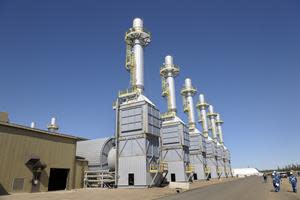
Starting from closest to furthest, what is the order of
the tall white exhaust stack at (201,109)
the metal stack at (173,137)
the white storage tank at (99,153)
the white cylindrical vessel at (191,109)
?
the white storage tank at (99,153) → the metal stack at (173,137) → the white cylindrical vessel at (191,109) → the tall white exhaust stack at (201,109)

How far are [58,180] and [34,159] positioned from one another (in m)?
7.74

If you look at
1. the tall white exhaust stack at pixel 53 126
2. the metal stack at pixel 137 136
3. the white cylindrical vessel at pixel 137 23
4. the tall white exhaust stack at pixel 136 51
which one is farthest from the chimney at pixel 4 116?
the tall white exhaust stack at pixel 53 126

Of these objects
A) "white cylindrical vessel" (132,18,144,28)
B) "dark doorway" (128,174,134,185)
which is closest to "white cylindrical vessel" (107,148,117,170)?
"dark doorway" (128,174,134,185)

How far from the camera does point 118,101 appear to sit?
39000 mm

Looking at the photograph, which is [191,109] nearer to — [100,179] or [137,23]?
[137,23]

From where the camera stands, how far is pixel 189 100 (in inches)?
2672

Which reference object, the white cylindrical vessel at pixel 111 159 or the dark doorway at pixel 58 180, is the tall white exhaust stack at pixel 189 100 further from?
the dark doorway at pixel 58 180

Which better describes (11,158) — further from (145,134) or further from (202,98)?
(202,98)

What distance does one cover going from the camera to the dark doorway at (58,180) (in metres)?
30.9

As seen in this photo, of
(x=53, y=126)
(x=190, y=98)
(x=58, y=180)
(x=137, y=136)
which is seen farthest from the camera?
(x=190, y=98)

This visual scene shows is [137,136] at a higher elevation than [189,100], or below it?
below

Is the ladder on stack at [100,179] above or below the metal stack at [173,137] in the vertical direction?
below

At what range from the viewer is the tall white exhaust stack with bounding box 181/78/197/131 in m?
66.9

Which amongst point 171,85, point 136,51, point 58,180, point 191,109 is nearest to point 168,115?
point 171,85
